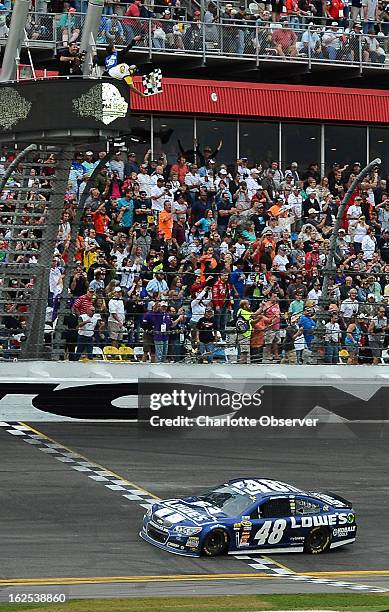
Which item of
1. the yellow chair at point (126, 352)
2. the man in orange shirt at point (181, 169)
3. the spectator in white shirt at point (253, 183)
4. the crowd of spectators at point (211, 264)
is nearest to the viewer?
the yellow chair at point (126, 352)

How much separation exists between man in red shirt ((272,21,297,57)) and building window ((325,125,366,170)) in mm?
2502

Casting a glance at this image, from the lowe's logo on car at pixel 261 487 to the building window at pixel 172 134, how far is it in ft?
50.2

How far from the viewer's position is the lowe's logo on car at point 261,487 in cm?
1917

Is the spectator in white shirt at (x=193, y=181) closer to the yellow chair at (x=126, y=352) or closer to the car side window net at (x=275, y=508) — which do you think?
the yellow chair at (x=126, y=352)

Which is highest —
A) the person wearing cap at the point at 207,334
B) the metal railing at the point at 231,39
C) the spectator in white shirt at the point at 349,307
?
the metal railing at the point at 231,39

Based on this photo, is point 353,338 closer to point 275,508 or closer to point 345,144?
point 275,508

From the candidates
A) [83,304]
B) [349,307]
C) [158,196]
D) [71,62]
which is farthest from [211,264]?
[71,62]

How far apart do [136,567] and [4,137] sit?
10243 millimetres

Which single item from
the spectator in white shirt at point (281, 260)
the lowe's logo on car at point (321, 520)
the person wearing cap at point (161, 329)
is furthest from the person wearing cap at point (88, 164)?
the lowe's logo on car at point (321, 520)

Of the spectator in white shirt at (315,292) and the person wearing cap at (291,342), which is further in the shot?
the spectator in white shirt at (315,292)

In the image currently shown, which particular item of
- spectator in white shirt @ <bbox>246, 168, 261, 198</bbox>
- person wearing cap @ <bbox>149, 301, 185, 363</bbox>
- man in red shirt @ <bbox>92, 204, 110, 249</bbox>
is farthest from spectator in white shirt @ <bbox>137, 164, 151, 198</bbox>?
person wearing cap @ <bbox>149, 301, 185, 363</bbox>

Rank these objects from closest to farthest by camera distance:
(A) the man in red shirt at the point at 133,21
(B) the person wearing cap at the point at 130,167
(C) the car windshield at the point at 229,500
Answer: (C) the car windshield at the point at 229,500
(B) the person wearing cap at the point at 130,167
(A) the man in red shirt at the point at 133,21

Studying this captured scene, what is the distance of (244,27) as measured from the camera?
3403 cm

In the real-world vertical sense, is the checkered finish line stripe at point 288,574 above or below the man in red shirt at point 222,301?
below
